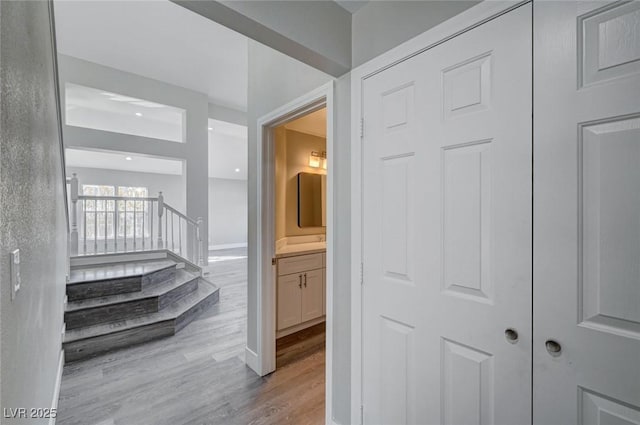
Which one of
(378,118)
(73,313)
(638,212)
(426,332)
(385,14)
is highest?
(385,14)

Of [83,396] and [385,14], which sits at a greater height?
[385,14]

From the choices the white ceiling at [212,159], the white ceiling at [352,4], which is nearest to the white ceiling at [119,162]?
the white ceiling at [212,159]

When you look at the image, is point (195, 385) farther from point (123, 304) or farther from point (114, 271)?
point (114, 271)

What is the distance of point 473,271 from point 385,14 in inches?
51.5

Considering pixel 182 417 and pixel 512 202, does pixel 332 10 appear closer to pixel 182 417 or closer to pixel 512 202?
pixel 512 202

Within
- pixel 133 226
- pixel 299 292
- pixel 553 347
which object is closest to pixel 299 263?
pixel 299 292

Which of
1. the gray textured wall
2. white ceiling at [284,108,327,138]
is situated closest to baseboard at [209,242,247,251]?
white ceiling at [284,108,327,138]

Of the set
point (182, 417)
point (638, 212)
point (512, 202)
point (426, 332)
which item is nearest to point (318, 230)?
point (182, 417)

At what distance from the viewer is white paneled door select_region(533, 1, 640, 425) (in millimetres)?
787

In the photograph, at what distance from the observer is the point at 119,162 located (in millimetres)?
8227

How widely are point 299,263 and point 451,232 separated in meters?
2.10

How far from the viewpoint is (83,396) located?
2033mm

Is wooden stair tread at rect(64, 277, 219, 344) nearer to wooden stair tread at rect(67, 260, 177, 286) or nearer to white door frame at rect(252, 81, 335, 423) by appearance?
wooden stair tread at rect(67, 260, 177, 286)

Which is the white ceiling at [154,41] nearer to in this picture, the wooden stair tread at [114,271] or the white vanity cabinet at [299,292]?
the white vanity cabinet at [299,292]
